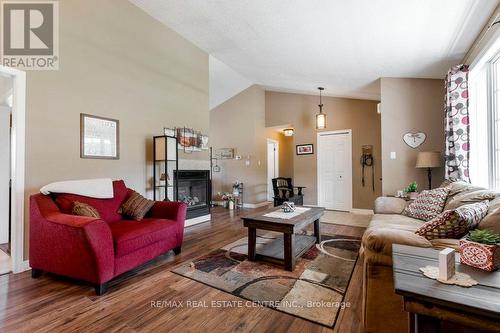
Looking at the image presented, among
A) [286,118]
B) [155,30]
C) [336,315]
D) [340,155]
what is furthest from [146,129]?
[340,155]

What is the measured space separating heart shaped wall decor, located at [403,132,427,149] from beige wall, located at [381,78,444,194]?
2.0 inches

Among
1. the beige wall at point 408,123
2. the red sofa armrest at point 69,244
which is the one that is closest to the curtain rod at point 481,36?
the beige wall at point 408,123

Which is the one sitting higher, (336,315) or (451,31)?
(451,31)

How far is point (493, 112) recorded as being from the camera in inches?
104

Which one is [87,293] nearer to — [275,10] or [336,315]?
[336,315]

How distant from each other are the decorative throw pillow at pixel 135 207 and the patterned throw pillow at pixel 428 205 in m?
3.23

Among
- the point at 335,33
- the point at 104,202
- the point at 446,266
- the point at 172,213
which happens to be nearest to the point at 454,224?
the point at 446,266

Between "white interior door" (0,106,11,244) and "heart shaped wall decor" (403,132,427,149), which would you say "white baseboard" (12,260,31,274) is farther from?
"heart shaped wall decor" (403,132,427,149)

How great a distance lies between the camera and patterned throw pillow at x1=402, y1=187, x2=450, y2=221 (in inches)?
102

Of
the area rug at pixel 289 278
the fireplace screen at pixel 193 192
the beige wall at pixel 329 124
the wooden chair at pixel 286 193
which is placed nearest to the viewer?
the area rug at pixel 289 278

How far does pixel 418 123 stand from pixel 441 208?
6.48ft

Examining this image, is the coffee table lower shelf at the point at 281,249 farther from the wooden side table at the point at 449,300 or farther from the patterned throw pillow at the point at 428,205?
the wooden side table at the point at 449,300

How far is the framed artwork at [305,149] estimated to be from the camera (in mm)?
A: 6258

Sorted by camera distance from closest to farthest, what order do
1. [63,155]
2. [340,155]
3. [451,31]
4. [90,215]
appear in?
[90,215] < [451,31] < [63,155] < [340,155]
